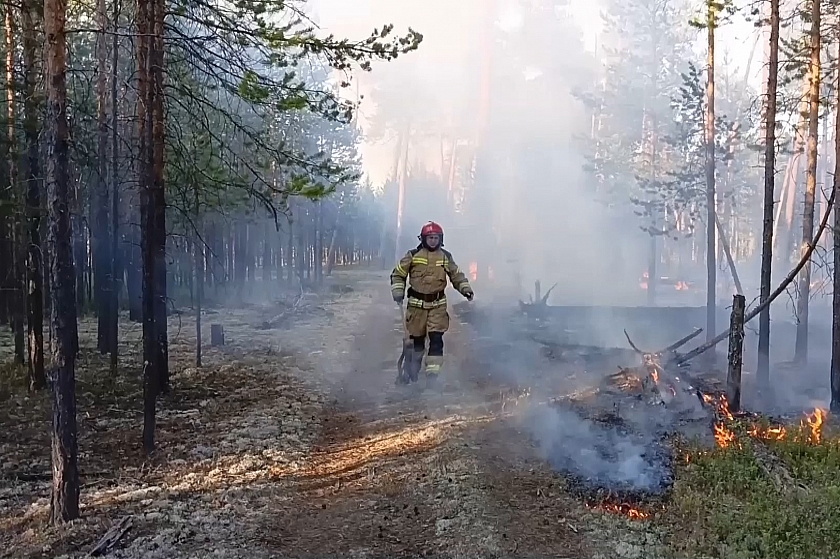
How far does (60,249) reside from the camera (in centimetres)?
541

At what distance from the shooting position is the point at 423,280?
10.5 m

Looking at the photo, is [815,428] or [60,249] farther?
[815,428]

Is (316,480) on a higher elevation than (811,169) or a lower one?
lower

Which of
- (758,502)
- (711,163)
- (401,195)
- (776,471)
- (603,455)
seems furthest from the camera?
(401,195)

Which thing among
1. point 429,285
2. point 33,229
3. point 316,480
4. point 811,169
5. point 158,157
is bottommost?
point 316,480

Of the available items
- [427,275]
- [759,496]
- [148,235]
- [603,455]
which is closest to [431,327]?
[427,275]

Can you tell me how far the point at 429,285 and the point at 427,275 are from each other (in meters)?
0.16

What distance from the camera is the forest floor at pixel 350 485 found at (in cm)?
530

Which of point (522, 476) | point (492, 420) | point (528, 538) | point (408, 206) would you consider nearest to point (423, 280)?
point (492, 420)

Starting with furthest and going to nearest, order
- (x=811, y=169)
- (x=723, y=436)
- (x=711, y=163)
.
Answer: (x=711, y=163) < (x=811, y=169) < (x=723, y=436)

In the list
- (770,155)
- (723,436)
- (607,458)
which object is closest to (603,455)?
(607,458)

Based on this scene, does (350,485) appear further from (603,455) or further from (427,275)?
(427,275)

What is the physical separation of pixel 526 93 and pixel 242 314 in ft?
105

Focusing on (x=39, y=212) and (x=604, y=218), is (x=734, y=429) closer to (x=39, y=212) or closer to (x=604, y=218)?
(x=39, y=212)
